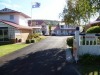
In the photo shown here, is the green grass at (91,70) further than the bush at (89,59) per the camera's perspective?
No

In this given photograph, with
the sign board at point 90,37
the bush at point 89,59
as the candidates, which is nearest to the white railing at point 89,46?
the sign board at point 90,37

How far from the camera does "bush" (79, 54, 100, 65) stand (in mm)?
15666

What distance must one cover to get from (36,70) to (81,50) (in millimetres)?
4759

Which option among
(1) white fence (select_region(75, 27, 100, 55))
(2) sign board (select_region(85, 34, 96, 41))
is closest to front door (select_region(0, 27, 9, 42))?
(1) white fence (select_region(75, 27, 100, 55))

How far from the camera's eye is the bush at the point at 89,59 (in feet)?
51.4

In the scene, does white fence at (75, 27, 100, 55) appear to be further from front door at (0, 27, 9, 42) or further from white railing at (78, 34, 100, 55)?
front door at (0, 27, 9, 42)

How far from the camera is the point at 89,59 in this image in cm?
1596

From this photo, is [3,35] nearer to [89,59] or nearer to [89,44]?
[89,44]

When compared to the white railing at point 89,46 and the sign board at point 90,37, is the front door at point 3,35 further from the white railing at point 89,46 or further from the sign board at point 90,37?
the sign board at point 90,37

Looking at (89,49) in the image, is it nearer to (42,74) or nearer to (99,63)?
(99,63)

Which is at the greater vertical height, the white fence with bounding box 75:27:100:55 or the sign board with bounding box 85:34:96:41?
the sign board with bounding box 85:34:96:41

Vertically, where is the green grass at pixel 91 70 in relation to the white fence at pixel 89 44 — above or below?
below

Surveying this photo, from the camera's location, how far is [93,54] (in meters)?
17.3

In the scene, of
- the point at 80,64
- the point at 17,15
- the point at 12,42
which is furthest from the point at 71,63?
the point at 17,15
